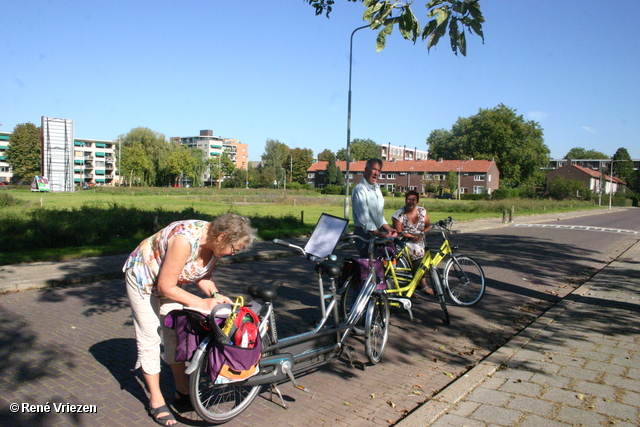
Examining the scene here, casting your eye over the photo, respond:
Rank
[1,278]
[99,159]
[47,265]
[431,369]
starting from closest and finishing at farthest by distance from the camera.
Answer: [431,369]
[1,278]
[47,265]
[99,159]

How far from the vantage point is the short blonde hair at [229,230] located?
10.3ft

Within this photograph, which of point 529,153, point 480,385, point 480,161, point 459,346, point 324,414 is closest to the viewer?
point 324,414

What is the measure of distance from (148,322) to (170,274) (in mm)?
466

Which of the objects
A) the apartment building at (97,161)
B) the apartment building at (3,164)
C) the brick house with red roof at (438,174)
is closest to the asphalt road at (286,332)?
the brick house with red roof at (438,174)

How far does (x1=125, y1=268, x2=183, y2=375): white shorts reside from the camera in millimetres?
3279

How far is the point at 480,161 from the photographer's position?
88.1 m

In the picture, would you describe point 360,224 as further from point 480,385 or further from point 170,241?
point 170,241

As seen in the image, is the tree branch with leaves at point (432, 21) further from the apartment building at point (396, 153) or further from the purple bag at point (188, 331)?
the apartment building at point (396, 153)

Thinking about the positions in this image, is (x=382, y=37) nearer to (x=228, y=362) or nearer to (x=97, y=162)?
(x=228, y=362)

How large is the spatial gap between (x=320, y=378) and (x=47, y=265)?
771cm

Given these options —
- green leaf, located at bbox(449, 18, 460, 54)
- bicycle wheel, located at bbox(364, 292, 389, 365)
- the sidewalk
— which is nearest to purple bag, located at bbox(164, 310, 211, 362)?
the sidewalk

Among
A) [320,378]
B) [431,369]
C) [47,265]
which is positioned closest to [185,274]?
[320,378]

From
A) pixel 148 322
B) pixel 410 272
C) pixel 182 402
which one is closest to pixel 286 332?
pixel 410 272

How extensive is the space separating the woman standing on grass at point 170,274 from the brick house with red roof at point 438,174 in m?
76.5
